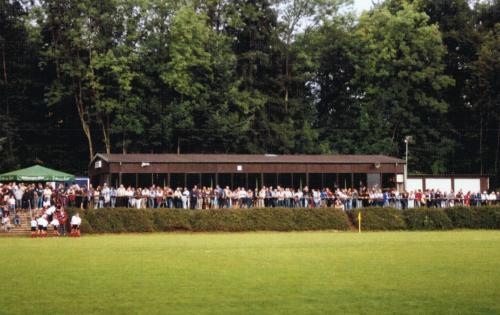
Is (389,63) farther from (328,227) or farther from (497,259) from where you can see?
(497,259)

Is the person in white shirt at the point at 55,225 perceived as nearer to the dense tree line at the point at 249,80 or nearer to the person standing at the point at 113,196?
the person standing at the point at 113,196

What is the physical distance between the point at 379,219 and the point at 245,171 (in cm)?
1281

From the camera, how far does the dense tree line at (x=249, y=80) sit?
238ft

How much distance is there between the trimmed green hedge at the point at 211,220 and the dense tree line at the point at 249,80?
90.9 ft

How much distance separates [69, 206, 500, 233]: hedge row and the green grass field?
13.5 metres

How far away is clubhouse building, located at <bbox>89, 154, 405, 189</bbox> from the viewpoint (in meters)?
55.8

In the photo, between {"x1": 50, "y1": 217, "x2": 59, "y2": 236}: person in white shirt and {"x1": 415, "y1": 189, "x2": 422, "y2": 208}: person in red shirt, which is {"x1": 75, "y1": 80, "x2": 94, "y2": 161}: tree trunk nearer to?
{"x1": 50, "y1": 217, "x2": 59, "y2": 236}: person in white shirt

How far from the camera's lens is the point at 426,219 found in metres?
49.1

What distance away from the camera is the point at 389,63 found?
78.6 meters

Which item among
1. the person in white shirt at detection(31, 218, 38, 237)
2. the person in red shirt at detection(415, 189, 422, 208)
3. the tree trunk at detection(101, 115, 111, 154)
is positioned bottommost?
the person in white shirt at detection(31, 218, 38, 237)

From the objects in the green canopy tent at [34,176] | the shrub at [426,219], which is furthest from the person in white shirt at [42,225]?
the shrub at [426,219]

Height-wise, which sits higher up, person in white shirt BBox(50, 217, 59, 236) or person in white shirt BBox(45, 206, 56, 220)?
person in white shirt BBox(45, 206, 56, 220)

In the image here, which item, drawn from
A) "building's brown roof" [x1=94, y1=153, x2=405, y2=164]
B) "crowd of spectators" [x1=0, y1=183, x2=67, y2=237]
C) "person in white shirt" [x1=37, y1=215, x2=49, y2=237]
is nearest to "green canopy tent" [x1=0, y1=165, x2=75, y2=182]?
"crowd of spectators" [x1=0, y1=183, x2=67, y2=237]

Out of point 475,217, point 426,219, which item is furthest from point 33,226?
point 475,217
